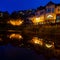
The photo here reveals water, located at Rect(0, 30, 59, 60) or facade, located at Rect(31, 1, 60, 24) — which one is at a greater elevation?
facade, located at Rect(31, 1, 60, 24)

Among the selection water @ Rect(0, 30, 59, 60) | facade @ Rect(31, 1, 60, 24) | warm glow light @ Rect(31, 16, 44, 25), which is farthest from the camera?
warm glow light @ Rect(31, 16, 44, 25)

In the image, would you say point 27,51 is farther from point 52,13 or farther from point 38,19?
point 38,19

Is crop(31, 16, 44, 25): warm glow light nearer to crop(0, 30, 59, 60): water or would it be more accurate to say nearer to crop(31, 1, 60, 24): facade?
crop(31, 1, 60, 24): facade

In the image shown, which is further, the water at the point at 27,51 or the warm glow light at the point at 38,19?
the warm glow light at the point at 38,19

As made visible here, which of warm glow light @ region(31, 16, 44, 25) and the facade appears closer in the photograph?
the facade

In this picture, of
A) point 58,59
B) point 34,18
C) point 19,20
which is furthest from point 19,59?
point 19,20

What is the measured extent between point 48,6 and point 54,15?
3.98 m

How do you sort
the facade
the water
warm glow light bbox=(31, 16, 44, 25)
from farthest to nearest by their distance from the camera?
warm glow light bbox=(31, 16, 44, 25)
the facade
the water

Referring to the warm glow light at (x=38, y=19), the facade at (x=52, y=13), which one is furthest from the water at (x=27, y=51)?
the warm glow light at (x=38, y=19)

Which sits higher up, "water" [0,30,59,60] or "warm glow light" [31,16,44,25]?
"warm glow light" [31,16,44,25]

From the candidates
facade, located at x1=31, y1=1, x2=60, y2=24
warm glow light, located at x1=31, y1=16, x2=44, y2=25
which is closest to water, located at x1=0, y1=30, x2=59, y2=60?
facade, located at x1=31, y1=1, x2=60, y2=24

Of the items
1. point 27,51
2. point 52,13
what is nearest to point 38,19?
point 52,13

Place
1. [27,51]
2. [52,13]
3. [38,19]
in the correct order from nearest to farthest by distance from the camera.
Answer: [27,51] → [52,13] → [38,19]

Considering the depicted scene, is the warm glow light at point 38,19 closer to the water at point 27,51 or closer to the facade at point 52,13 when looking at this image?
the facade at point 52,13
